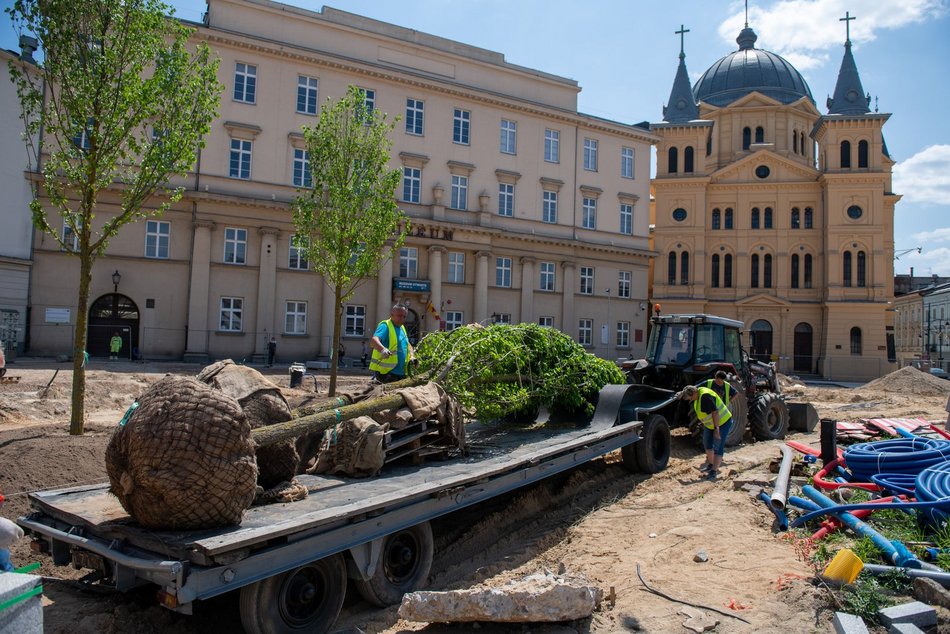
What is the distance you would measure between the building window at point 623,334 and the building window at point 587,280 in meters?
2.87

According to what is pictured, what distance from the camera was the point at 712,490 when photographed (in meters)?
8.69

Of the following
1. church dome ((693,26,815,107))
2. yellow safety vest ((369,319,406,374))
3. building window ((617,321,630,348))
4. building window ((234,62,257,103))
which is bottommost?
yellow safety vest ((369,319,406,374))

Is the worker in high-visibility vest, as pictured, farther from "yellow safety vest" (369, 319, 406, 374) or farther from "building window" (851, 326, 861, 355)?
"building window" (851, 326, 861, 355)

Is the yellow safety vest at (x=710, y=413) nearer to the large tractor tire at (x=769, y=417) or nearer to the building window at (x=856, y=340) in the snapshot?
the large tractor tire at (x=769, y=417)

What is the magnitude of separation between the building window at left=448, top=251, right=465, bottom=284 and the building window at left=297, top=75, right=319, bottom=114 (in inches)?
380

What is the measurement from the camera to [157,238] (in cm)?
2712

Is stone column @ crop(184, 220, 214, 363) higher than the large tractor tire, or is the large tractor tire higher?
stone column @ crop(184, 220, 214, 363)

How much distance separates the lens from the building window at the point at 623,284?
127 ft

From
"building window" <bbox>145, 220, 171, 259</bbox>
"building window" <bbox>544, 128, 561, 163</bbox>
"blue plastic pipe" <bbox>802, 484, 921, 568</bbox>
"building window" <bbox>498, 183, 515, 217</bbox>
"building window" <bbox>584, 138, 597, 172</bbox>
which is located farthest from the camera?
"building window" <bbox>584, 138, 597, 172</bbox>

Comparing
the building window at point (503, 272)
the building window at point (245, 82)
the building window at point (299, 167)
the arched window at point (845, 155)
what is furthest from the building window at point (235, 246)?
the arched window at point (845, 155)

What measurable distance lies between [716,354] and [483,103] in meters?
25.7

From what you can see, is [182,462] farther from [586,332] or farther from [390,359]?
[586,332]

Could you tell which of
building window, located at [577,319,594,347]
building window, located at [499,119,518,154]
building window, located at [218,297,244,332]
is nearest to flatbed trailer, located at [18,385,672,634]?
building window, located at [218,297,244,332]

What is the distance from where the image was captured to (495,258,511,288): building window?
34.5 metres
